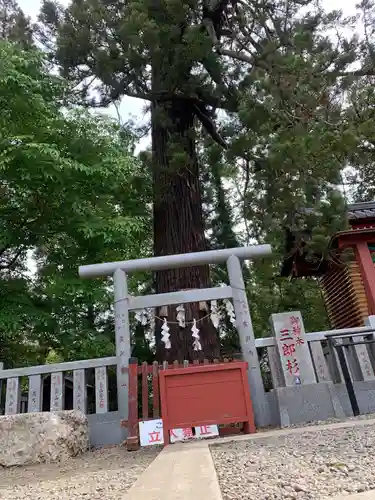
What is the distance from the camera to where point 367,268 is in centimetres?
675

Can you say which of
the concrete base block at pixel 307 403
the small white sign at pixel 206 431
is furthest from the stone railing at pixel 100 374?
the small white sign at pixel 206 431

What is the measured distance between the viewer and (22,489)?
221cm

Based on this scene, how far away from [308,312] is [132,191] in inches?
260

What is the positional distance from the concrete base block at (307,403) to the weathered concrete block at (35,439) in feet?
6.35

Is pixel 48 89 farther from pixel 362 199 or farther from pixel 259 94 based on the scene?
pixel 362 199

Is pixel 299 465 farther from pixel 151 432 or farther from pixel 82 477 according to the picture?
pixel 151 432

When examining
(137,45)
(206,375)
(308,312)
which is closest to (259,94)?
(137,45)

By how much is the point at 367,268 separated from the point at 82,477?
5888mm

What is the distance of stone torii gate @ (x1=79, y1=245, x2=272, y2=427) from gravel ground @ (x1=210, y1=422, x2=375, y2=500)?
1.47 m

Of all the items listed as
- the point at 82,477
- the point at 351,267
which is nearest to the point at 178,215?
the point at 351,267

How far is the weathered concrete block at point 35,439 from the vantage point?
3244 mm

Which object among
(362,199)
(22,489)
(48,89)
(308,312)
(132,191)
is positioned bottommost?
(22,489)

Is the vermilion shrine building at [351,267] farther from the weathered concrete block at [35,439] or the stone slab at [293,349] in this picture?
the weathered concrete block at [35,439]

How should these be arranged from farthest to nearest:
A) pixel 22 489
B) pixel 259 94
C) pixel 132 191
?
1. pixel 132 191
2. pixel 259 94
3. pixel 22 489
